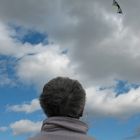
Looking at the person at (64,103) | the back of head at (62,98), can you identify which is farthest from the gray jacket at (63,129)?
the back of head at (62,98)

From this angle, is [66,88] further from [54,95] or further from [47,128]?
[47,128]

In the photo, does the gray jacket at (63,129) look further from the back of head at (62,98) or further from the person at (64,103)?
the back of head at (62,98)

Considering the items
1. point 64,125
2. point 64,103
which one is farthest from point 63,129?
point 64,103

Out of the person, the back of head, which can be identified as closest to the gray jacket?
the person

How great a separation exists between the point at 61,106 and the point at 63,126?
1.64 ft

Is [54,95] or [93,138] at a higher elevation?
[54,95]

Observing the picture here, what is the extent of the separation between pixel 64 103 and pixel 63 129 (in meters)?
0.57

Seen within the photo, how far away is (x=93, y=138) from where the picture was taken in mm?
7902

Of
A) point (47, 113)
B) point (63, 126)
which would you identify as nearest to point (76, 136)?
point (63, 126)

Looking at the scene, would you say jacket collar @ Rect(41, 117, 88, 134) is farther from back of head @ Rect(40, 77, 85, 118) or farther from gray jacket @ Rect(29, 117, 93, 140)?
back of head @ Rect(40, 77, 85, 118)

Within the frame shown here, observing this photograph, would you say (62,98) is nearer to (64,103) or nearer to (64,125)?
(64,103)

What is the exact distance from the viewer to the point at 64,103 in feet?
27.1

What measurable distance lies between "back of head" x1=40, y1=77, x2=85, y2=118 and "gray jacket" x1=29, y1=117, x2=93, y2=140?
0.25 m

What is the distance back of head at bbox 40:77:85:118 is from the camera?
8.20 meters
